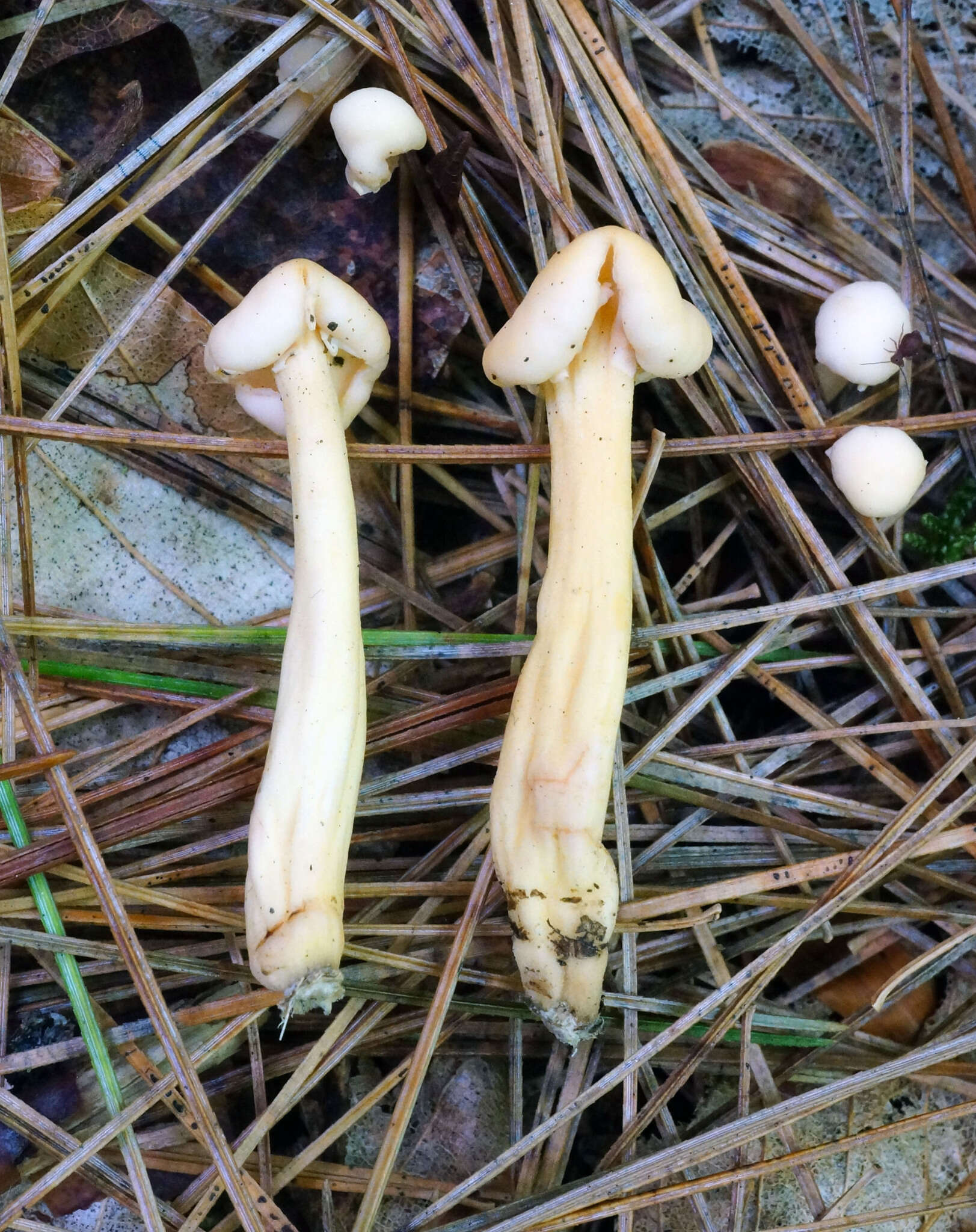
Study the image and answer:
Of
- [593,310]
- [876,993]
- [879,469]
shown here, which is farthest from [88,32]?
[876,993]

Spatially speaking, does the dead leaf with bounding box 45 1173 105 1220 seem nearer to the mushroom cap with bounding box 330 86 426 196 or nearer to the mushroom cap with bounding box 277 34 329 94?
the mushroom cap with bounding box 330 86 426 196

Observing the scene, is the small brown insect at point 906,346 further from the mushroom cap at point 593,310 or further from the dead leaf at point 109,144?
the dead leaf at point 109,144

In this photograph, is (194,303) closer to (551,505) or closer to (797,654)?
(551,505)

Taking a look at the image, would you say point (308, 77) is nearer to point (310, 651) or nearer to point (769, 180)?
point (769, 180)

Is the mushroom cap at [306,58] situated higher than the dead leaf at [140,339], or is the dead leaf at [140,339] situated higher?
the mushroom cap at [306,58]

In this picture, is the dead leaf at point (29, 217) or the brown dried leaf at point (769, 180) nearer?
the dead leaf at point (29, 217)

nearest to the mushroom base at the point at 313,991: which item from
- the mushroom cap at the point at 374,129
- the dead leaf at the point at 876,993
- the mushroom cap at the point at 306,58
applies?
the dead leaf at the point at 876,993

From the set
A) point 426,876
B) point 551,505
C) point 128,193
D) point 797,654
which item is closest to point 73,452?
point 128,193
